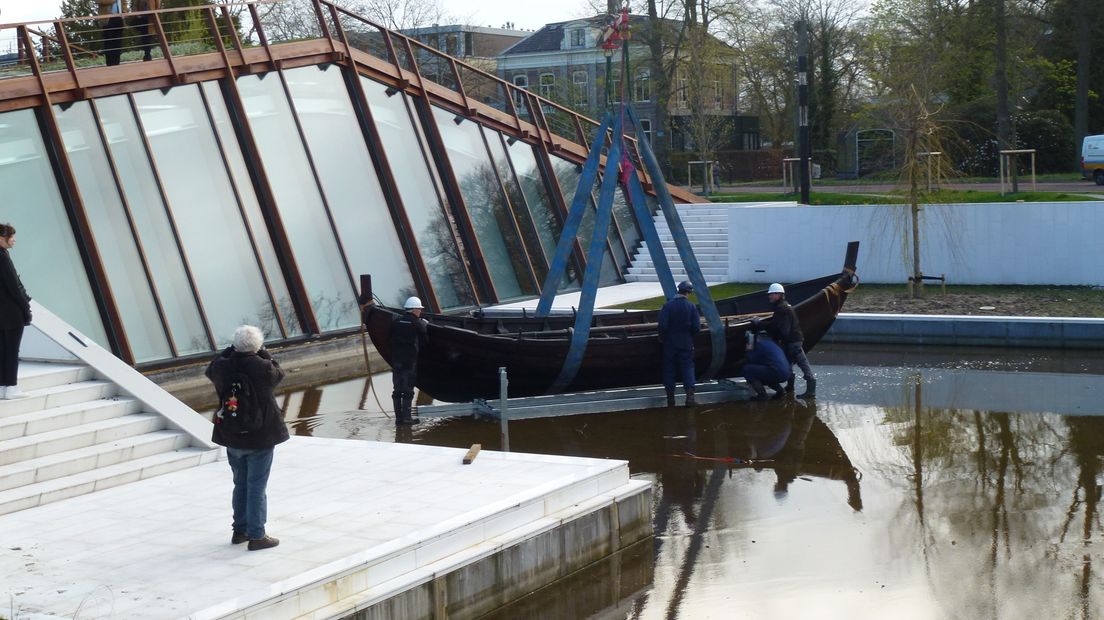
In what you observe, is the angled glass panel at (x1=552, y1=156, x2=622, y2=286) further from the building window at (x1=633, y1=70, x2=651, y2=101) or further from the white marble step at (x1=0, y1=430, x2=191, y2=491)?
the building window at (x1=633, y1=70, x2=651, y2=101)

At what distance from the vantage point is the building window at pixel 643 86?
175 feet

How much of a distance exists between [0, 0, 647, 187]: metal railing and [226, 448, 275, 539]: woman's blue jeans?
33.4 ft

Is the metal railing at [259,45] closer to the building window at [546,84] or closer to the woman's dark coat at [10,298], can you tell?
the woman's dark coat at [10,298]

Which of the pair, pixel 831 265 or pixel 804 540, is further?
pixel 831 265

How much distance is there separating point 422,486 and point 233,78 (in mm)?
11214

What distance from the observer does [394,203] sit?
20.6 metres

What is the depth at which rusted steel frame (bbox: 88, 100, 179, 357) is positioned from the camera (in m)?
16.3

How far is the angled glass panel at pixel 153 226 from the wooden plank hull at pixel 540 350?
404cm

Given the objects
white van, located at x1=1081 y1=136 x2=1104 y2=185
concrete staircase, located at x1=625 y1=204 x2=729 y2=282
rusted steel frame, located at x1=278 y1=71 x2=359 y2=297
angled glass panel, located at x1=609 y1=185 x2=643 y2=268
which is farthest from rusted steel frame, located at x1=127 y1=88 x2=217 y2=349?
white van, located at x1=1081 y1=136 x2=1104 y2=185

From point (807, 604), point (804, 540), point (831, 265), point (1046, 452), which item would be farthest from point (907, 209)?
point (807, 604)

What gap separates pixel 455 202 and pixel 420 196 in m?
0.81

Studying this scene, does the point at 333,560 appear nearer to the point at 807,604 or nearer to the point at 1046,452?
the point at 807,604

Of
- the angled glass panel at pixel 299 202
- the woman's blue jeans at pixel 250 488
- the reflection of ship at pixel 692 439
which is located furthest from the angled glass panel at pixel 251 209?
the woman's blue jeans at pixel 250 488

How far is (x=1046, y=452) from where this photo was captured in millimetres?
11438
